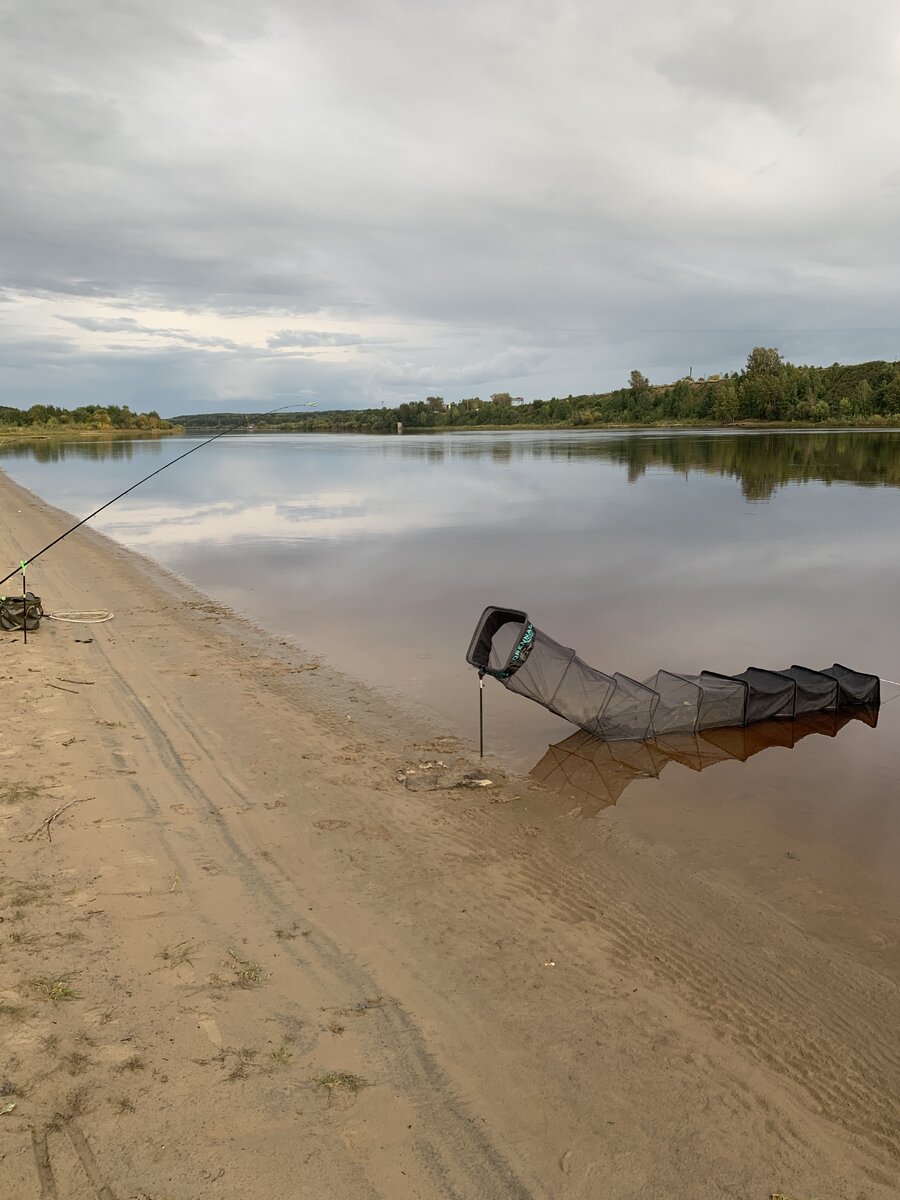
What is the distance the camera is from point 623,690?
31.0ft

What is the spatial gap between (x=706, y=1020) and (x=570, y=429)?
167m

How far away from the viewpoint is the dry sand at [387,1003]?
11.8 ft

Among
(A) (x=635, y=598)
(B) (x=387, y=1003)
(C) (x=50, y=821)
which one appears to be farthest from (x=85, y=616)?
(B) (x=387, y=1003)

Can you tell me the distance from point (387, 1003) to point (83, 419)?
166 metres

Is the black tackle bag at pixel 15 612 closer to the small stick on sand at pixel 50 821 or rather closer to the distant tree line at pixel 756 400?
the small stick on sand at pixel 50 821

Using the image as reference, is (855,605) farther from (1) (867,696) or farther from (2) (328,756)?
(2) (328,756)

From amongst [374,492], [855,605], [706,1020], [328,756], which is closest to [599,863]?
[706,1020]

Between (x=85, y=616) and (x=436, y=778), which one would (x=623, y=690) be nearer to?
(x=436, y=778)

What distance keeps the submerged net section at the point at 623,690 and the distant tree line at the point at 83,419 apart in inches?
5843

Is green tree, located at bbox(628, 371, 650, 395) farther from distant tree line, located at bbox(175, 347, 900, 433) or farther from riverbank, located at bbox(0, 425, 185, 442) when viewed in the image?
riverbank, located at bbox(0, 425, 185, 442)

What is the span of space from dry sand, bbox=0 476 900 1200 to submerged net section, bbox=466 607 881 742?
1677mm

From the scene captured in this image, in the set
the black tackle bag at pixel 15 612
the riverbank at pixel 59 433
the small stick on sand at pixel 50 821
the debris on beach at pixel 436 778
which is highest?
the riverbank at pixel 59 433

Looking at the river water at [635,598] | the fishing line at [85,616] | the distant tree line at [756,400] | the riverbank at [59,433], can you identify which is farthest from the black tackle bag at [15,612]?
the riverbank at [59,433]

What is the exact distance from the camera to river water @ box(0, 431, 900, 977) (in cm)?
765
